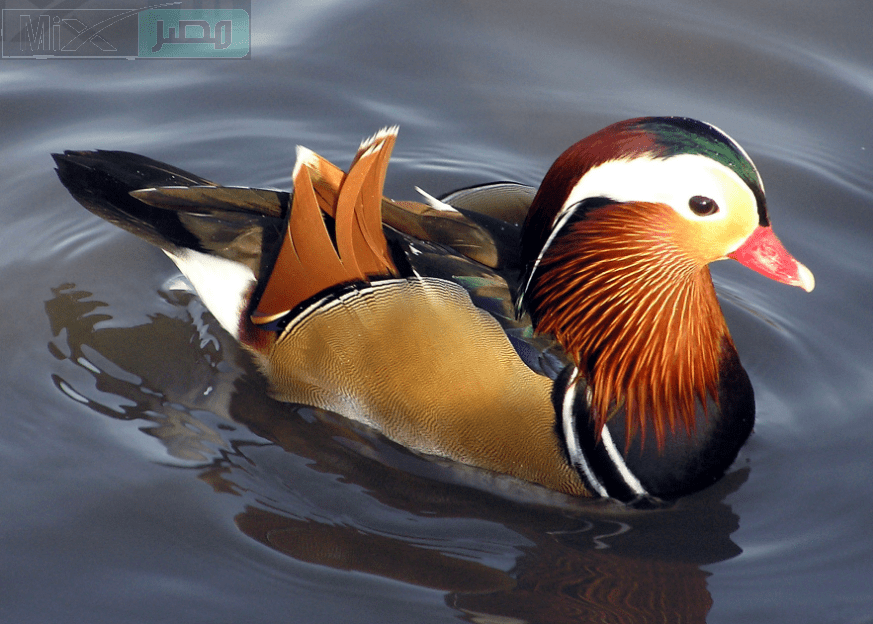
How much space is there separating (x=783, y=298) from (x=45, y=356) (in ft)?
10.3

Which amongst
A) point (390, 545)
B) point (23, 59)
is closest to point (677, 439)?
point (390, 545)

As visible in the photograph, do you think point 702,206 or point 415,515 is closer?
point 702,206

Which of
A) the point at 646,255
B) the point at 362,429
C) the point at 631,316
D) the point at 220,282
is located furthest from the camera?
the point at 220,282

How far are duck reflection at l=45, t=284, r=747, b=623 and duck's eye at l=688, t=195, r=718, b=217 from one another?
1068 millimetres

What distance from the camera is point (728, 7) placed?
19.5 ft

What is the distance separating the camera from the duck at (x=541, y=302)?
9.86 feet

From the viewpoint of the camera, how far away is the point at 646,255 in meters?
3.10

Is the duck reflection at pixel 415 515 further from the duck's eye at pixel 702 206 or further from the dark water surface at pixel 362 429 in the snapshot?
the duck's eye at pixel 702 206

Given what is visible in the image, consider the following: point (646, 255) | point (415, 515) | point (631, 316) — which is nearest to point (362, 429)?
point (415, 515)

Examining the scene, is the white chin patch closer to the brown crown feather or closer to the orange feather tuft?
the orange feather tuft

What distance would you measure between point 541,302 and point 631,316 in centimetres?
29

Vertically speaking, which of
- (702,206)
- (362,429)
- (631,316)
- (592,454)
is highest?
(702,206)

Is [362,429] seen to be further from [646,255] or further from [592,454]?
[646,255]

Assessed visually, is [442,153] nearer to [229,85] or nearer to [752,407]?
[229,85]
